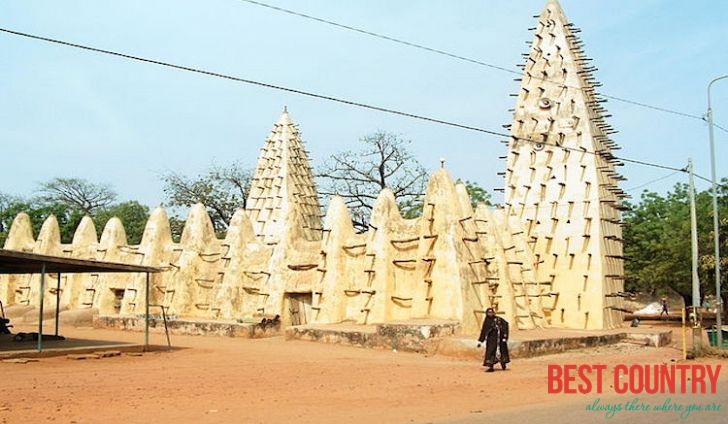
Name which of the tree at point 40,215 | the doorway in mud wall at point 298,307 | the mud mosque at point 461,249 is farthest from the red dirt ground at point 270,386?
the tree at point 40,215

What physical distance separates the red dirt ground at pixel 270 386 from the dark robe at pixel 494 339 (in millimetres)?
378

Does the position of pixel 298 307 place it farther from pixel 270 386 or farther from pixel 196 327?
pixel 270 386

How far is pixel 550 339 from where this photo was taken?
68.6 ft

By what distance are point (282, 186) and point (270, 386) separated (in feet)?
70.3

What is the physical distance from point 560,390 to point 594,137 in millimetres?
16681

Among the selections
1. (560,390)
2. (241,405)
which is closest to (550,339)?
(560,390)

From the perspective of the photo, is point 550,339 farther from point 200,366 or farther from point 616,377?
point 200,366

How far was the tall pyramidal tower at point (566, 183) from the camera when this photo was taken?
1058 inches

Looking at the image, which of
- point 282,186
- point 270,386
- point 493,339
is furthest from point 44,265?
point 282,186

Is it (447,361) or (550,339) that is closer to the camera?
(447,361)

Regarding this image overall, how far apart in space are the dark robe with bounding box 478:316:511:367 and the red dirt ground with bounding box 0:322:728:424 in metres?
0.38

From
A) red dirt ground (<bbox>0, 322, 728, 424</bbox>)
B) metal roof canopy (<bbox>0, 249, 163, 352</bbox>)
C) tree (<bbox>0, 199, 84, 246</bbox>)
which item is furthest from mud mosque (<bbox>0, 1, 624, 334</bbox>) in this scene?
tree (<bbox>0, 199, 84, 246</bbox>)

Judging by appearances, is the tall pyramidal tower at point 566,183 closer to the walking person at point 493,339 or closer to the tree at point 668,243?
the tree at point 668,243

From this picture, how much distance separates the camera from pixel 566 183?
1105 inches
